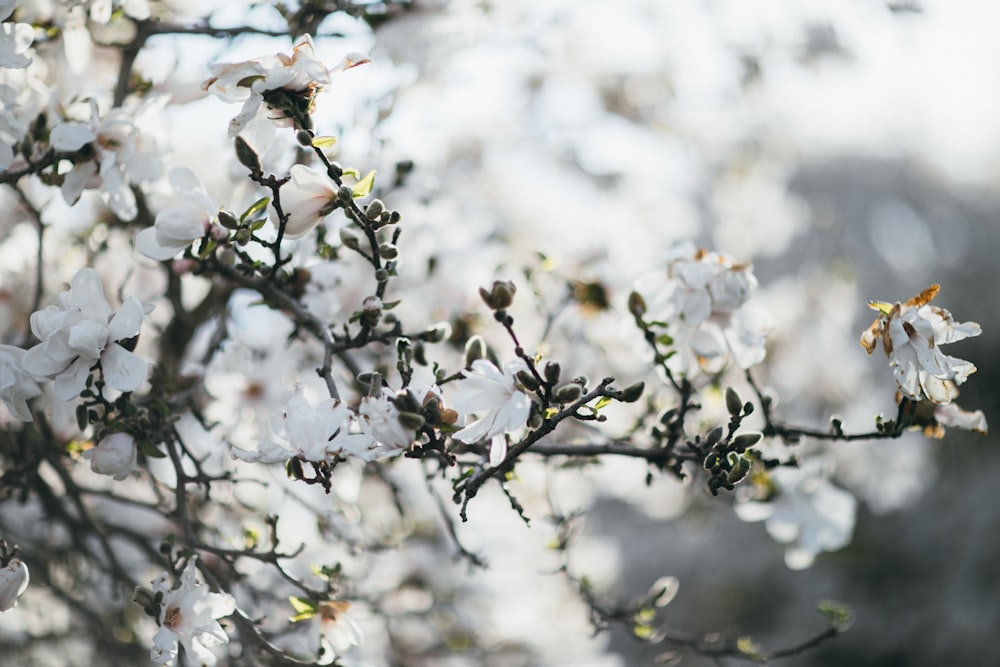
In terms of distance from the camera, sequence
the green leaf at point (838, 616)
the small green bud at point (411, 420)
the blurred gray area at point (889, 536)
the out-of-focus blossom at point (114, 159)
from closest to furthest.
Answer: the small green bud at point (411, 420)
the out-of-focus blossom at point (114, 159)
the green leaf at point (838, 616)
the blurred gray area at point (889, 536)

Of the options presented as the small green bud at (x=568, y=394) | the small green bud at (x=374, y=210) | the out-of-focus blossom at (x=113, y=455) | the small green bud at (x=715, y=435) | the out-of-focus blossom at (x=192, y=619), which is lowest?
the out-of-focus blossom at (x=192, y=619)

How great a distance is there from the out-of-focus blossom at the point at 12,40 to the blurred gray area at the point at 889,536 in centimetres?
427

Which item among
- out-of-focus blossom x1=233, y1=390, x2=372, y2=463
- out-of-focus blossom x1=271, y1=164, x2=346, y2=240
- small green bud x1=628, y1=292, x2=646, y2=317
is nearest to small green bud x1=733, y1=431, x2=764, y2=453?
small green bud x1=628, y1=292, x2=646, y2=317

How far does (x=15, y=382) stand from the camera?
767 mm

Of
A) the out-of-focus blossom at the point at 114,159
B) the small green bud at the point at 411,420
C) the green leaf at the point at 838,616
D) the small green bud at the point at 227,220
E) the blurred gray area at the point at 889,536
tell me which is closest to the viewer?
the small green bud at the point at 411,420

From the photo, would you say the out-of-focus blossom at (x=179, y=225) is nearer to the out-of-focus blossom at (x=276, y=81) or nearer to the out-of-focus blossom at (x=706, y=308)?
the out-of-focus blossom at (x=276, y=81)

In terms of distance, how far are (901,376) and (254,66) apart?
687 millimetres

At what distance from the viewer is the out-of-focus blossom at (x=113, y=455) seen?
836mm

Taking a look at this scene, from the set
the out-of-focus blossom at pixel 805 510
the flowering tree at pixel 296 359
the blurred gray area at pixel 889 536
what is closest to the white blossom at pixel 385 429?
the flowering tree at pixel 296 359

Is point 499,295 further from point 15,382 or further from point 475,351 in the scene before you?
point 15,382

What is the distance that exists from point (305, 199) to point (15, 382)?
32 centimetres

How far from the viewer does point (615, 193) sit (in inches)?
104

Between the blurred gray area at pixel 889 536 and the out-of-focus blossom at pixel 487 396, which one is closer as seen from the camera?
the out-of-focus blossom at pixel 487 396

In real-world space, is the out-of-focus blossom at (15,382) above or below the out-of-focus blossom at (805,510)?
above
